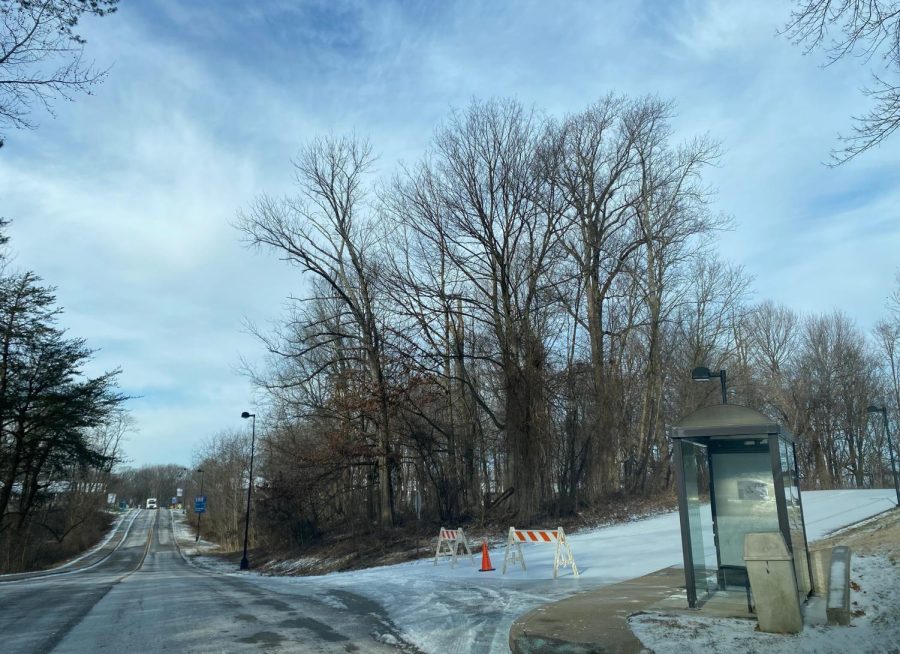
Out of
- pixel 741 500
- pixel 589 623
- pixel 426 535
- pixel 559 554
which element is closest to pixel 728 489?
pixel 741 500

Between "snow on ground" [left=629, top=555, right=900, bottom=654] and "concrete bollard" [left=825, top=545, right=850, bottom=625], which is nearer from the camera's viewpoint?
"snow on ground" [left=629, top=555, right=900, bottom=654]

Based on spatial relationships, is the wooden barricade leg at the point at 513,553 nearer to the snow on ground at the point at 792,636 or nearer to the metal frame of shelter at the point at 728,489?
the metal frame of shelter at the point at 728,489

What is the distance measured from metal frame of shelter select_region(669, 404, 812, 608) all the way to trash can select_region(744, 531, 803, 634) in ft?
3.78

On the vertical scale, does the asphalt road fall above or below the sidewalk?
below

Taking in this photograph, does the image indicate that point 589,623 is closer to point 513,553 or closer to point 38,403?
point 513,553

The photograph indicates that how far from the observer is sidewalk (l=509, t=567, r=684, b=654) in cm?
682

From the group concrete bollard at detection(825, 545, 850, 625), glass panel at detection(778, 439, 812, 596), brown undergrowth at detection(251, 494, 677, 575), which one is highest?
glass panel at detection(778, 439, 812, 596)

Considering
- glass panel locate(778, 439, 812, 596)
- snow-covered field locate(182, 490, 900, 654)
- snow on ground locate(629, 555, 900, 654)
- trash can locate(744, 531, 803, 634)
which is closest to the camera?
snow on ground locate(629, 555, 900, 654)

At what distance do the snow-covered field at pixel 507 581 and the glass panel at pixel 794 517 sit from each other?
88cm

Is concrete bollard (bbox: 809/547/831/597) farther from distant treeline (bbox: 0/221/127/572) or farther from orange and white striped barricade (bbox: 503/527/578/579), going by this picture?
distant treeline (bbox: 0/221/127/572)

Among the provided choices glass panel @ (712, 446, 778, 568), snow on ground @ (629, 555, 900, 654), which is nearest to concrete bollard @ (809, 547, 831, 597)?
snow on ground @ (629, 555, 900, 654)

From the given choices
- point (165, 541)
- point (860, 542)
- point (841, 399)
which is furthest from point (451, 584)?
point (165, 541)

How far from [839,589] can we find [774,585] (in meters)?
1.92

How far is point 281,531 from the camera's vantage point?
39594 mm
